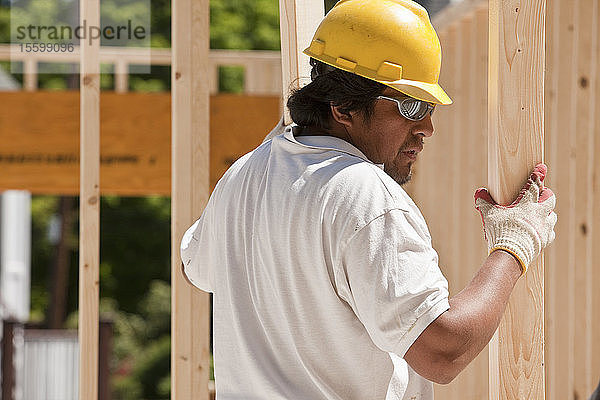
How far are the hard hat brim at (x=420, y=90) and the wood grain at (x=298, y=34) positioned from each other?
0.56 m

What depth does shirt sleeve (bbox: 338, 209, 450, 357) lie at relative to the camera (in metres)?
1.40

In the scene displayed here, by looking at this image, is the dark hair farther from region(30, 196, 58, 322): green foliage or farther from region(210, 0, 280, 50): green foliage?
region(30, 196, 58, 322): green foliage

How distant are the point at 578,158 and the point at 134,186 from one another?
2.19 m

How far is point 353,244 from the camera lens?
4.78 ft

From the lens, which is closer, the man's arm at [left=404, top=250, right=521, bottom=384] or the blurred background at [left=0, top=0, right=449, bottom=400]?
the man's arm at [left=404, top=250, right=521, bottom=384]

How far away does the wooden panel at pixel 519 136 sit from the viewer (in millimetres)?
1798

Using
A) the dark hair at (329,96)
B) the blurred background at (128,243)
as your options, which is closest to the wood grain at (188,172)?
the dark hair at (329,96)

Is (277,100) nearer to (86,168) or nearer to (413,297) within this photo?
(86,168)

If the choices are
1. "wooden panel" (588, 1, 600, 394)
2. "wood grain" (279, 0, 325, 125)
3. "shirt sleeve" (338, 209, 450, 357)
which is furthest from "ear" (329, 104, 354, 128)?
"wooden panel" (588, 1, 600, 394)

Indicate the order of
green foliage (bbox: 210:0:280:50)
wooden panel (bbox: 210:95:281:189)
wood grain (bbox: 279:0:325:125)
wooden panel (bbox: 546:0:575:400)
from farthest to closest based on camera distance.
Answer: green foliage (bbox: 210:0:280:50)
wooden panel (bbox: 210:95:281:189)
wooden panel (bbox: 546:0:575:400)
wood grain (bbox: 279:0:325:125)

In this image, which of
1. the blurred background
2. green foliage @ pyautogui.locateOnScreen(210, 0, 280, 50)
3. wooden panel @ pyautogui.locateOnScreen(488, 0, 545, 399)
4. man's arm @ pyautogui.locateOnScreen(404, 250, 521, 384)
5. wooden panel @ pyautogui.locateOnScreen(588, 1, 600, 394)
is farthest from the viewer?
green foliage @ pyautogui.locateOnScreen(210, 0, 280, 50)

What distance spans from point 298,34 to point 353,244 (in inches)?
35.3

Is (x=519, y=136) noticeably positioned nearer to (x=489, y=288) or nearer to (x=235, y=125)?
(x=489, y=288)

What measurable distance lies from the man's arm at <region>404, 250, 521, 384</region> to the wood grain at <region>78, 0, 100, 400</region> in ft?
4.99
